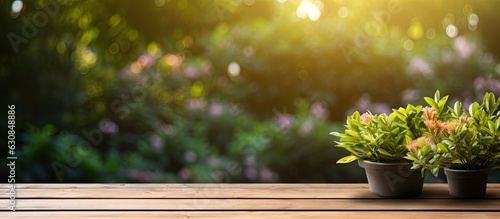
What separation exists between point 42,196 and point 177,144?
1222 mm

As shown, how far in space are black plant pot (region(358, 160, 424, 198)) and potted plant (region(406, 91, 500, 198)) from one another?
4 cm

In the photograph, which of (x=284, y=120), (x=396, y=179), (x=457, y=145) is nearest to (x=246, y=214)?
(x=396, y=179)

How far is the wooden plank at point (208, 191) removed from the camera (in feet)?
5.68

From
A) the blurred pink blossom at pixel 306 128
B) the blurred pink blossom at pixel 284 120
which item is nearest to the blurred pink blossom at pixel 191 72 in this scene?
the blurred pink blossom at pixel 284 120

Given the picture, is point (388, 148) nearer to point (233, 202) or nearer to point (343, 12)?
point (233, 202)

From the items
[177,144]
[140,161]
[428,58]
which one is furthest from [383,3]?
[140,161]

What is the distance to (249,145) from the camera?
2.91 metres

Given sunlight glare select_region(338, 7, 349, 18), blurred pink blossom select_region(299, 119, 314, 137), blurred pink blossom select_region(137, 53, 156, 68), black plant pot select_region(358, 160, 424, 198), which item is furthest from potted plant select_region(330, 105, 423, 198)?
blurred pink blossom select_region(137, 53, 156, 68)

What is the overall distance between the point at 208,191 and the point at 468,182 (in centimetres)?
71

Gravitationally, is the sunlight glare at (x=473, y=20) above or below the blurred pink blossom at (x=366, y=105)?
→ above

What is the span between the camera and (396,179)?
1697mm

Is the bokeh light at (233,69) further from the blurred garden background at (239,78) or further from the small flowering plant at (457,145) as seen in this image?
the small flowering plant at (457,145)

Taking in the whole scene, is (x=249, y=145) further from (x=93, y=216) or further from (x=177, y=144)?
(x=93, y=216)

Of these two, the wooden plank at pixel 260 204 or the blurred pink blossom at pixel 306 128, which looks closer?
the wooden plank at pixel 260 204
